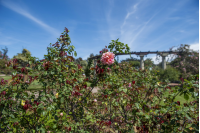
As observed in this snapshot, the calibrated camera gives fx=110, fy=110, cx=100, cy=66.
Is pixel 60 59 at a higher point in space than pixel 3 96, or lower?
higher

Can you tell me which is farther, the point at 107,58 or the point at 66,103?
the point at 66,103

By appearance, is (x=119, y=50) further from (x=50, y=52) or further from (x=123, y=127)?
(x=123, y=127)

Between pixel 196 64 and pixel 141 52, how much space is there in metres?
5.42

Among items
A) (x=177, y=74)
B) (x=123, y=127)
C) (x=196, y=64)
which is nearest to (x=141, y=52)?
(x=177, y=74)

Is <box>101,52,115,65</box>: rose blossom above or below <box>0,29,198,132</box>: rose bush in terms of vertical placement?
above

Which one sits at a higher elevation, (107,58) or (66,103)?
(107,58)

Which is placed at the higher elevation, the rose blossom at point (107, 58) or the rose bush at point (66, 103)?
the rose blossom at point (107, 58)

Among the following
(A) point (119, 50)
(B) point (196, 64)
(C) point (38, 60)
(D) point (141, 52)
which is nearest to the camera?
(A) point (119, 50)

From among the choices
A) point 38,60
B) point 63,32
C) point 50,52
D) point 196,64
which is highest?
point 196,64

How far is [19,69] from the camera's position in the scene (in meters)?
1.49

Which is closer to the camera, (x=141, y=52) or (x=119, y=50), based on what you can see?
(x=119, y=50)

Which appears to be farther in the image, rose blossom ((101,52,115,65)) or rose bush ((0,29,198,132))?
rose bush ((0,29,198,132))

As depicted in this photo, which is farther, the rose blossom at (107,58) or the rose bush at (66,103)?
the rose bush at (66,103)

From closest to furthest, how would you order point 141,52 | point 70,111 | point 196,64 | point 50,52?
point 50,52 → point 70,111 → point 196,64 → point 141,52
